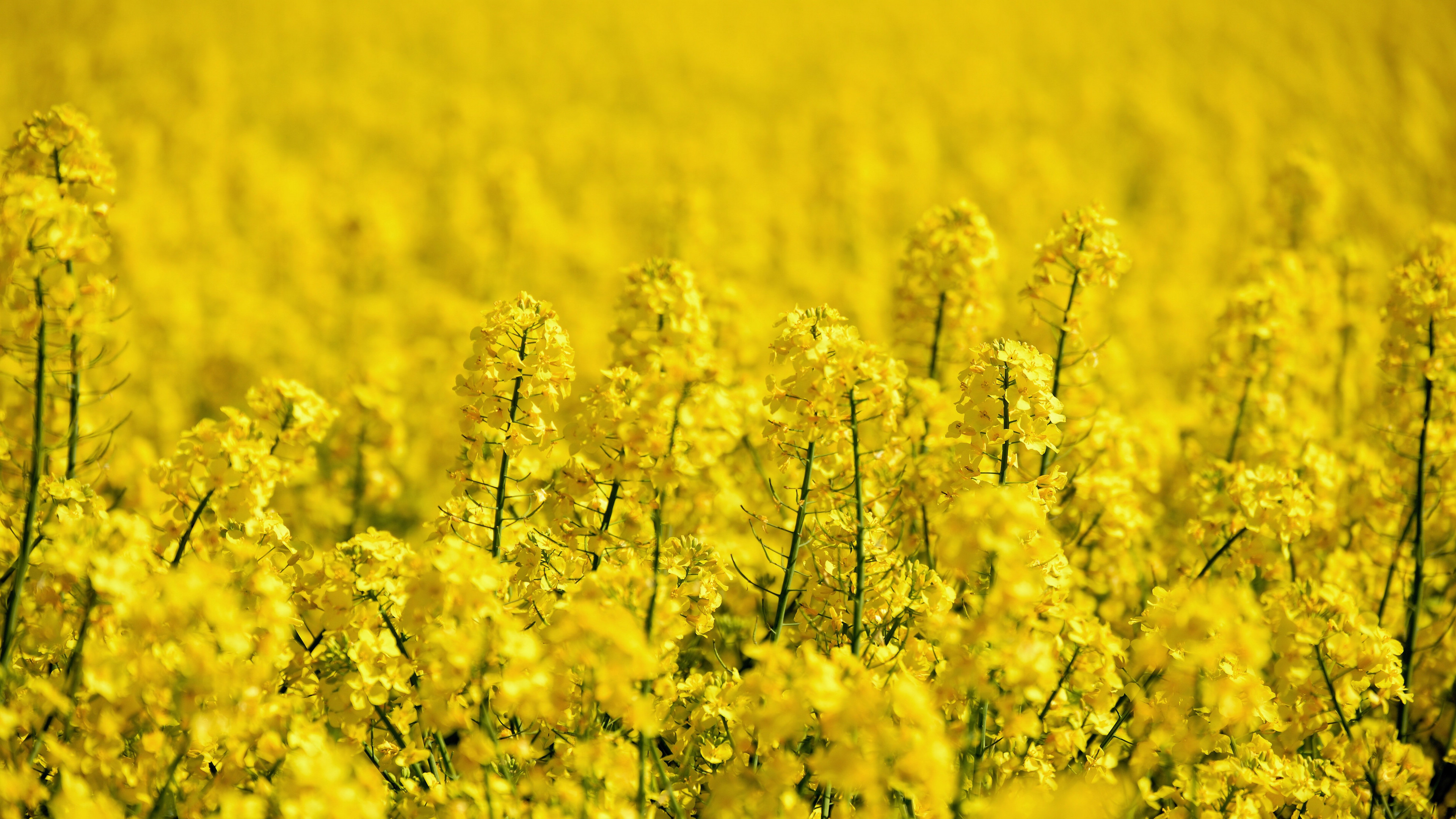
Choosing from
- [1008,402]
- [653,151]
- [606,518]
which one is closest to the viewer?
[1008,402]

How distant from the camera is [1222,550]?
9.08ft

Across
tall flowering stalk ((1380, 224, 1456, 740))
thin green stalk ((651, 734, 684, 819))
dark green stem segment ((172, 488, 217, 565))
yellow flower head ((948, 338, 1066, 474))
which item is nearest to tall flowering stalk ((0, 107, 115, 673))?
dark green stem segment ((172, 488, 217, 565))

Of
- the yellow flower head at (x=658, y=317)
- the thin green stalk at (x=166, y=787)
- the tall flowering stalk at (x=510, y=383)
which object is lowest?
the thin green stalk at (x=166, y=787)

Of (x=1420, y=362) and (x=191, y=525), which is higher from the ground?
(x=1420, y=362)

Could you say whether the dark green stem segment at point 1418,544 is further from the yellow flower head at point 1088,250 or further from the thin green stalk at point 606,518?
the thin green stalk at point 606,518

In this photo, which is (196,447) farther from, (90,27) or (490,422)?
(90,27)

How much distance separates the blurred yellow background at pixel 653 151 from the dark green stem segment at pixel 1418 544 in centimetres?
85

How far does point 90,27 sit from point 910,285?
13801mm

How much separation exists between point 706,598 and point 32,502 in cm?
152

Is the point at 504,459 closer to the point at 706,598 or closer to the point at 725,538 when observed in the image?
the point at 706,598

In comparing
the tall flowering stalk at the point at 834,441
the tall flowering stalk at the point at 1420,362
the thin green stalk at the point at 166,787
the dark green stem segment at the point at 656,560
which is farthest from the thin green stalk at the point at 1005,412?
the thin green stalk at the point at 166,787

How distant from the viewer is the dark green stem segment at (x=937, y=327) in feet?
10.1

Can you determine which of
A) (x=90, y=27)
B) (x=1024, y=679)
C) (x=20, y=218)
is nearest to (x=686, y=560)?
(x=1024, y=679)

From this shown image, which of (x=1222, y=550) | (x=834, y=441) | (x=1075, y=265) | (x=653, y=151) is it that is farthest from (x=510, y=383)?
(x=653, y=151)
